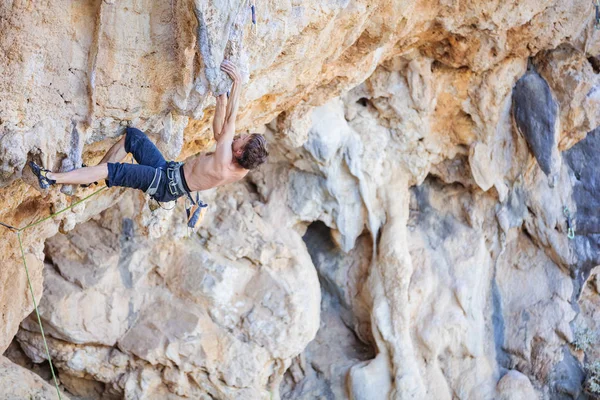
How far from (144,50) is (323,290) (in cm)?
538

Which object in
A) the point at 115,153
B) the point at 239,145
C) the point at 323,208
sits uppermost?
the point at 239,145

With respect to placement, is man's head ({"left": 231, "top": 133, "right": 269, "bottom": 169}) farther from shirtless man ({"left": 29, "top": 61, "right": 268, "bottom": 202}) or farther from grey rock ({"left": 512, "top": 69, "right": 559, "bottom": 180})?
grey rock ({"left": 512, "top": 69, "right": 559, "bottom": 180})

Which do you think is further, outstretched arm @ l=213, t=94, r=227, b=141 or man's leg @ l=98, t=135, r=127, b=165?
man's leg @ l=98, t=135, r=127, b=165

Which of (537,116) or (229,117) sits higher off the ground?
(537,116)

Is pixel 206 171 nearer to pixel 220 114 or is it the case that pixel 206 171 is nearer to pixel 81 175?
pixel 220 114

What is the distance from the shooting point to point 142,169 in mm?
4453

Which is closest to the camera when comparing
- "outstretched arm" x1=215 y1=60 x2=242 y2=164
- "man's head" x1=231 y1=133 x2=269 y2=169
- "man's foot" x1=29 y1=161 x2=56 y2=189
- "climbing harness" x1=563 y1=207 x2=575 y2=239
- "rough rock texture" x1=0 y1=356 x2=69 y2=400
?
"man's foot" x1=29 y1=161 x2=56 y2=189

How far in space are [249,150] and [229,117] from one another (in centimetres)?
23

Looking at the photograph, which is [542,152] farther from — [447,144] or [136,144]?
[136,144]

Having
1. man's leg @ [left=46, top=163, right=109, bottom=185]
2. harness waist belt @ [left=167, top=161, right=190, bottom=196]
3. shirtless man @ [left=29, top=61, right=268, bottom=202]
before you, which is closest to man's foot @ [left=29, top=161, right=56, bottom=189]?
man's leg @ [left=46, top=163, right=109, bottom=185]

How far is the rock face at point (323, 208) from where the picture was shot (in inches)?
174

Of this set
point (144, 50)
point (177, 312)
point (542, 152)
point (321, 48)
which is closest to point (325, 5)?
point (321, 48)

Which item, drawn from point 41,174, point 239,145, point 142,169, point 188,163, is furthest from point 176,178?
point 41,174

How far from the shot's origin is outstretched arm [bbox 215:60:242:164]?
4.37m
